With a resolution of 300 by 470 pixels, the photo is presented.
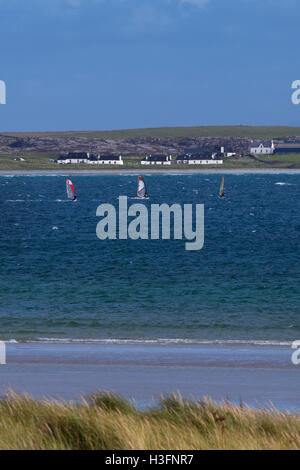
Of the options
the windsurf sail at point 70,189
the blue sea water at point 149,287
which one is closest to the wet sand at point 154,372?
the blue sea water at point 149,287

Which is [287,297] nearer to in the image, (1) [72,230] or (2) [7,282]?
(2) [7,282]

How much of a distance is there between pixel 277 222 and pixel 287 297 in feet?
180

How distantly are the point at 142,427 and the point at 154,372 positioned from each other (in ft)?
27.7

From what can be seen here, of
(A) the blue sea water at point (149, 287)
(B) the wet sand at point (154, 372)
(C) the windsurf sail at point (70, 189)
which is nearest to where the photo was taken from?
(B) the wet sand at point (154, 372)

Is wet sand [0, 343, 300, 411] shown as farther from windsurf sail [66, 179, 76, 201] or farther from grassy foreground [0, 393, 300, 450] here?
windsurf sail [66, 179, 76, 201]

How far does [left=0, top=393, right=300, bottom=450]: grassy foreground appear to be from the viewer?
10.7 metres

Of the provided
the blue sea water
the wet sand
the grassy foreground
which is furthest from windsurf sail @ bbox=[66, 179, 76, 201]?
the grassy foreground

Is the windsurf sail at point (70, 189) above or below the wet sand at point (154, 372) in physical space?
above

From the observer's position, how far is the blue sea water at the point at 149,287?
27.7m

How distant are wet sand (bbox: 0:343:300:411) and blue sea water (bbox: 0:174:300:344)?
2.34m

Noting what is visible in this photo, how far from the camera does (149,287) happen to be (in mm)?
38656

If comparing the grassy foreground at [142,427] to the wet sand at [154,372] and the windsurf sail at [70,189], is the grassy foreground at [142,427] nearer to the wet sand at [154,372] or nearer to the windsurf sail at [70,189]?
the wet sand at [154,372]

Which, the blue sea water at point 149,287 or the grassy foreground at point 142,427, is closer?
the grassy foreground at point 142,427

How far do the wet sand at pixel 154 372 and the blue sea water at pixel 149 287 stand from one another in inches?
92.0
